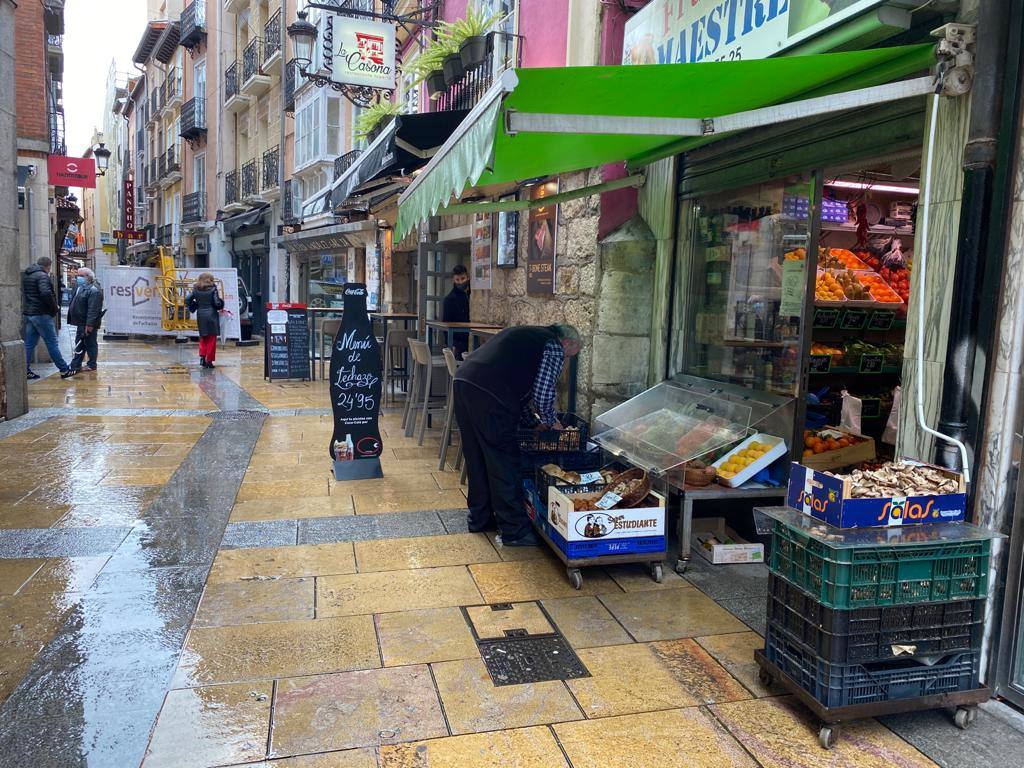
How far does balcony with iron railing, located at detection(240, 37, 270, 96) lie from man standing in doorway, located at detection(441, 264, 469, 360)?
16.6 meters

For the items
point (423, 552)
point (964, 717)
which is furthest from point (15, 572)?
point (964, 717)

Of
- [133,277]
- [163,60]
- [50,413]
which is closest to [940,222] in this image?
[50,413]

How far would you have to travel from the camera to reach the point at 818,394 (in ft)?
20.4

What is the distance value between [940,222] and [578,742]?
275cm

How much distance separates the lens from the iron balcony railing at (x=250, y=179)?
2494 cm

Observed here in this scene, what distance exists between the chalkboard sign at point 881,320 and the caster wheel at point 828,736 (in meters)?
4.36

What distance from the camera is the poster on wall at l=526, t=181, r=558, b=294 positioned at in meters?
7.44

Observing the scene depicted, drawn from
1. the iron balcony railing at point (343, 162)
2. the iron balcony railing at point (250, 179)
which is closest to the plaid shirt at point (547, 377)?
the iron balcony railing at point (343, 162)

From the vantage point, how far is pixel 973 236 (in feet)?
10.2

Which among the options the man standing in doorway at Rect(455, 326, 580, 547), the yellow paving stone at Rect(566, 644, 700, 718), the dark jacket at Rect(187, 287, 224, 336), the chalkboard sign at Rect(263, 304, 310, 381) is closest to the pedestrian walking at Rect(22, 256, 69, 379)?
the dark jacket at Rect(187, 287, 224, 336)

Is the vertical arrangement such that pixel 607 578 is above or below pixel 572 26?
below

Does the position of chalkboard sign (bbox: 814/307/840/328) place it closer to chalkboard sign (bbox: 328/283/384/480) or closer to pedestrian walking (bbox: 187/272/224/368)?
chalkboard sign (bbox: 328/283/384/480)

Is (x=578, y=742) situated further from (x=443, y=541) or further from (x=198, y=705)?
(x=443, y=541)

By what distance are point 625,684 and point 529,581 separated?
47.9 inches
